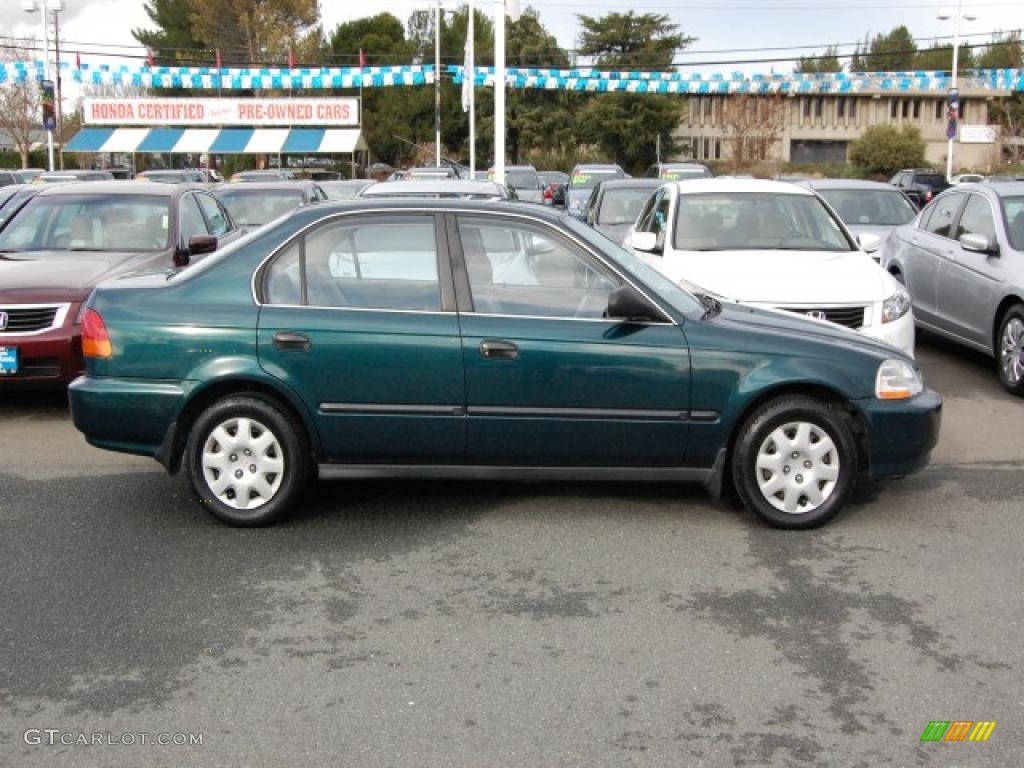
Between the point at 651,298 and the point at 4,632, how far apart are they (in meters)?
3.19

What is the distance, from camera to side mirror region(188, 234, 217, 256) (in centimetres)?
943

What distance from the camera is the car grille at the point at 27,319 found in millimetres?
7941

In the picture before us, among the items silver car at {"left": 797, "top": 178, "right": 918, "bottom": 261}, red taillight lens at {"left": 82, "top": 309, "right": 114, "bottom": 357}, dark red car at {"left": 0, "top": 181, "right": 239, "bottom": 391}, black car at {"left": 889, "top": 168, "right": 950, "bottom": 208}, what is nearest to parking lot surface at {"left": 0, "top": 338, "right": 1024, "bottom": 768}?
red taillight lens at {"left": 82, "top": 309, "right": 114, "bottom": 357}

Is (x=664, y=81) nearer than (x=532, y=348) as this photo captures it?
No

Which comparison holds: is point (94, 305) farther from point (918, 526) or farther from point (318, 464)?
point (918, 526)

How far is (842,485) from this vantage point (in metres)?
5.69

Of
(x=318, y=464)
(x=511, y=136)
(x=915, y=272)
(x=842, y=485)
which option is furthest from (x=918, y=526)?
(x=511, y=136)

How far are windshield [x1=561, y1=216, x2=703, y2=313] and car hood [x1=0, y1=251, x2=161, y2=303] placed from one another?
4.00 metres

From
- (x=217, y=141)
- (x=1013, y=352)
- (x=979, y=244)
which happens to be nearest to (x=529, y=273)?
(x=1013, y=352)

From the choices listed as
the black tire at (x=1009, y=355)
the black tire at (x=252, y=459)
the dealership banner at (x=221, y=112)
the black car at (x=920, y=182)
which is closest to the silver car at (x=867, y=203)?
the black tire at (x=1009, y=355)

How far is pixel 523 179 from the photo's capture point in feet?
113

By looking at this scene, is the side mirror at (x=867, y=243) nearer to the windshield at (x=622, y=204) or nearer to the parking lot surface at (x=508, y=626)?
the parking lot surface at (x=508, y=626)

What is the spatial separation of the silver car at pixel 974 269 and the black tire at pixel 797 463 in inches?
159

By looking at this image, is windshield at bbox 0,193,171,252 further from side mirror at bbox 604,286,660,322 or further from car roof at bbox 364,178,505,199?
side mirror at bbox 604,286,660,322
